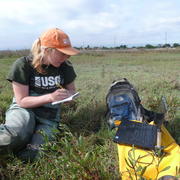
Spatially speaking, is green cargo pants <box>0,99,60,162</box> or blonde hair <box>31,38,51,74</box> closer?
green cargo pants <box>0,99,60,162</box>

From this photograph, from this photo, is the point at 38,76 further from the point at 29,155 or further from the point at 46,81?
the point at 29,155

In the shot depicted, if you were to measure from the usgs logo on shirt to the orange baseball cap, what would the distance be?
0.40m

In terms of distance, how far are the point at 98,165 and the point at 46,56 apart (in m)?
1.25

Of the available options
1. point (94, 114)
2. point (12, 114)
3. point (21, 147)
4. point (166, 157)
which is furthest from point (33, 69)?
point (166, 157)

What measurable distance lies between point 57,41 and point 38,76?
0.49 meters

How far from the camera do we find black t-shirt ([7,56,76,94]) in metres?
2.44

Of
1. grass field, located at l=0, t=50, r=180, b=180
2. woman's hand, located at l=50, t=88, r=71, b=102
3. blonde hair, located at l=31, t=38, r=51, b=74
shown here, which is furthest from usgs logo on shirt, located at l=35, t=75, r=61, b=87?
grass field, located at l=0, t=50, r=180, b=180

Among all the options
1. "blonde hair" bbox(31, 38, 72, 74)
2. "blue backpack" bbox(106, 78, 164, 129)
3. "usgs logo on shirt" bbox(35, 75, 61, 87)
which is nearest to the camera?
"blonde hair" bbox(31, 38, 72, 74)

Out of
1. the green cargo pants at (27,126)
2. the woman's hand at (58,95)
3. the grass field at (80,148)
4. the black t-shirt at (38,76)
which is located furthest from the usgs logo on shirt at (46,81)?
the grass field at (80,148)

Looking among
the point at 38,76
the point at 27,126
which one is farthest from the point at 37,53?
the point at 27,126

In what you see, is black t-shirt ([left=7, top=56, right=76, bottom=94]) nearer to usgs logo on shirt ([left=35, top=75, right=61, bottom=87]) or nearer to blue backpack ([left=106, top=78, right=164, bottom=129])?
usgs logo on shirt ([left=35, top=75, right=61, bottom=87])

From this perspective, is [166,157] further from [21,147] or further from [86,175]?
→ [21,147]

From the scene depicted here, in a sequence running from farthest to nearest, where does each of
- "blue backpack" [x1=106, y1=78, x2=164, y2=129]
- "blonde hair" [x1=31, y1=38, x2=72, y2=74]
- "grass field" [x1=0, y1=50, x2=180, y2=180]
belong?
"blue backpack" [x1=106, y1=78, x2=164, y2=129]
"blonde hair" [x1=31, y1=38, x2=72, y2=74]
"grass field" [x1=0, y1=50, x2=180, y2=180]

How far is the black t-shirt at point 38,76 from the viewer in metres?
2.44
